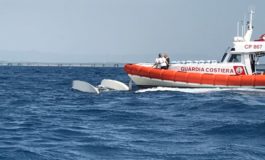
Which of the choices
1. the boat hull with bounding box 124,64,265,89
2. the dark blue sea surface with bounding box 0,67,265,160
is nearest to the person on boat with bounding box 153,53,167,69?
the boat hull with bounding box 124,64,265,89

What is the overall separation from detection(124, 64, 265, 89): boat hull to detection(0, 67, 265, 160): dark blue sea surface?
4.18 meters

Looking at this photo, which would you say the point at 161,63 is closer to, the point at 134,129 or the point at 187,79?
the point at 187,79

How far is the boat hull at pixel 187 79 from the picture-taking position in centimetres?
2567

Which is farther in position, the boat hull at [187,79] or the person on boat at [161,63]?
the person on boat at [161,63]

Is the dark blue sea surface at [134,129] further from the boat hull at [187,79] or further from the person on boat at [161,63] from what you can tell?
the person on boat at [161,63]

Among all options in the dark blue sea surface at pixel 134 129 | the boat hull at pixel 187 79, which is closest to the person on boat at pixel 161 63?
the boat hull at pixel 187 79

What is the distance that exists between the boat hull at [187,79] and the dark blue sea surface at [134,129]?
13.7ft

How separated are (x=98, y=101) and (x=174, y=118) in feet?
22.0

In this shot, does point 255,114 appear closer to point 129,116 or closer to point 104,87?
point 129,116

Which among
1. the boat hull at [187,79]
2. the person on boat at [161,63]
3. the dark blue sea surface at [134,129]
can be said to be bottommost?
the dark blue sea surface at [134,129]

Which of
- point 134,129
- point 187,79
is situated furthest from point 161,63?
point 134,129

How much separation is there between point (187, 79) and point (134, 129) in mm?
14061

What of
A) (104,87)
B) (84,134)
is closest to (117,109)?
(84,134)

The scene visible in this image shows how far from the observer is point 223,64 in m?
27.3
